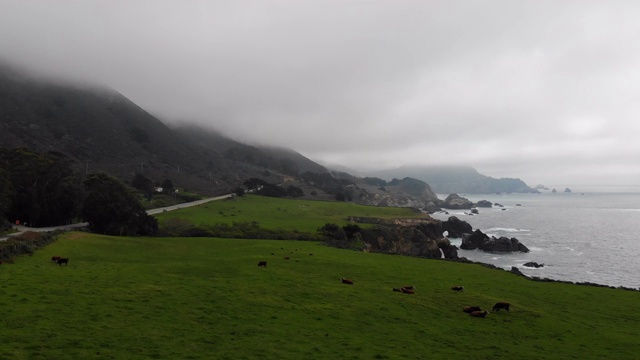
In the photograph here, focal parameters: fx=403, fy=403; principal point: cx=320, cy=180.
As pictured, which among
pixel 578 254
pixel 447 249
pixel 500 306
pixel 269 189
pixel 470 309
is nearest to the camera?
pixel 470 309

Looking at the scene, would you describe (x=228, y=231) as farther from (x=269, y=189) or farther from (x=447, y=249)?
(x=269, y=189)

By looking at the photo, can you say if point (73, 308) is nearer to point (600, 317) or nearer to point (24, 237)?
point (24, 237)

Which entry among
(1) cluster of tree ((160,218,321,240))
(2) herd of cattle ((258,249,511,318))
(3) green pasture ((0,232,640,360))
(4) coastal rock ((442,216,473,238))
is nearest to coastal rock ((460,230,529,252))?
(4) coastal rock ((442,216,473,238))

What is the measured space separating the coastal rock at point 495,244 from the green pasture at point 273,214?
18419mm

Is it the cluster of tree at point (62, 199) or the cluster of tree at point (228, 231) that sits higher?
the cluster of tree at point (62, 199)

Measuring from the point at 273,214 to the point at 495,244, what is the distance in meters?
60.9

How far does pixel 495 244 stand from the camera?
361 feet

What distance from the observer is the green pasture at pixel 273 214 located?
3447 inches

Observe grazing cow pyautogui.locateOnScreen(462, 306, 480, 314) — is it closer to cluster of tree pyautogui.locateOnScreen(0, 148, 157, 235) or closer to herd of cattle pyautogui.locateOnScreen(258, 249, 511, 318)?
herd of cattle pyautogui.locateOnScreen(258, 249, 511, 318)

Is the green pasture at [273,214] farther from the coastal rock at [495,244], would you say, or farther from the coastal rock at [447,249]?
the coastal rock at [495,244]

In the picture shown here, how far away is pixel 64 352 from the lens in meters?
15.5

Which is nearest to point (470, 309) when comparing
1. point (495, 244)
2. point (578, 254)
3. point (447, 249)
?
point (447, 249)

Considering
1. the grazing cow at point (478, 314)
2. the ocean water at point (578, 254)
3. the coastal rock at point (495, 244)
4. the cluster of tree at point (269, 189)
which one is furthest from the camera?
the cluster of tree at point (269, 189)

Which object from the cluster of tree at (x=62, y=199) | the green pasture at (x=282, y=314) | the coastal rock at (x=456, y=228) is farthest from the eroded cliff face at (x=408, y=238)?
the green pasture at (x=282, y=314)
